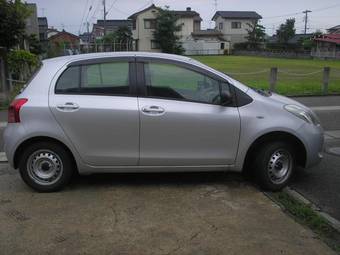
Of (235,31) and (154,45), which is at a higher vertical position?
(235,31)

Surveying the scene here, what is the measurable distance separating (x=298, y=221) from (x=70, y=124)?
265 cm

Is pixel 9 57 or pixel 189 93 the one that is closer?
pixel 189 93

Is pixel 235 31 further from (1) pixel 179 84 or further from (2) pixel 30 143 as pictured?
(2) pixel 30 143

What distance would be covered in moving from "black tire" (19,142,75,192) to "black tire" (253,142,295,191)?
2201 millimetres

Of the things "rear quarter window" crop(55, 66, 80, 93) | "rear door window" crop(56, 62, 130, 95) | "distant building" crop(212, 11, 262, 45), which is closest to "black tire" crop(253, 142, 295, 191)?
"rear door window" crop(56, 62, 130, 95)

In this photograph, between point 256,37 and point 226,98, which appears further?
point 256,37

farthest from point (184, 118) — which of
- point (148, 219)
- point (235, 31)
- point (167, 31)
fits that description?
point (235, 31)

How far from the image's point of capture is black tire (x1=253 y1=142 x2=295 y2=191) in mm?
5340

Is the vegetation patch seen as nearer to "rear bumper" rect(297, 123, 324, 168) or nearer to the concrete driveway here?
the concrete driveway

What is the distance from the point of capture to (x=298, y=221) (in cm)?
454

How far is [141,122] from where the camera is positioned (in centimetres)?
516

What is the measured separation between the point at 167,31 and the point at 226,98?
61277 millimetres

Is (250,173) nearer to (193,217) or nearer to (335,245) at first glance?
(193,217)

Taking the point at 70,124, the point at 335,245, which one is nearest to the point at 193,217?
the point at 335,245
